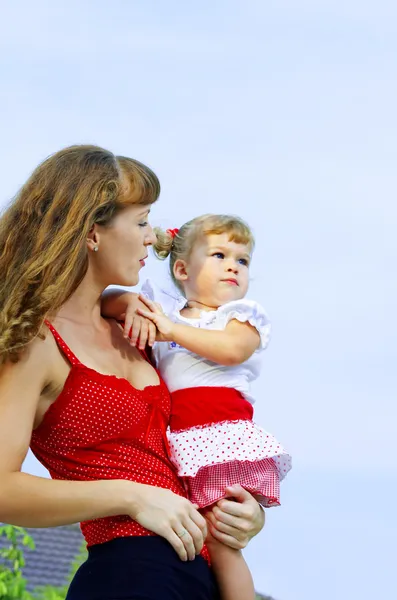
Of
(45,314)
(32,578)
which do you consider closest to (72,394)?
(45,314)

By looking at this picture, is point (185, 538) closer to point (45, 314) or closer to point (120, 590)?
point (120, 590)

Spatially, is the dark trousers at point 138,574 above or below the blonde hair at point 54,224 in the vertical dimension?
below

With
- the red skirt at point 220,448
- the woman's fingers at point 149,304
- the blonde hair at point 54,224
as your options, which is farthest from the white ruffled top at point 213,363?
the blonde hair at point 54,224

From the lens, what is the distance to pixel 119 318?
353cm

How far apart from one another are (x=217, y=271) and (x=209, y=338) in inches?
11.5

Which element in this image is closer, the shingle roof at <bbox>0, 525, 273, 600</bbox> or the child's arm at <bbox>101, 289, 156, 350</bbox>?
the child's arm at <bbox>101, 289, 156, 350</bbox>

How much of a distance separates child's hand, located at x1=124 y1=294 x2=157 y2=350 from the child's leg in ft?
1.99

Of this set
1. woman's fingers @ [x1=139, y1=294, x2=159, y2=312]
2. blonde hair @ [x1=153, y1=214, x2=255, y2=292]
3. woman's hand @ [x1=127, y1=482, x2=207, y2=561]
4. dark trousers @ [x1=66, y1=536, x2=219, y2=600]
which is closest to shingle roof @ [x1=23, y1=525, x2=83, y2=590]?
blonde hair @ [x1=153, y1=214, x2=255, y2=292]

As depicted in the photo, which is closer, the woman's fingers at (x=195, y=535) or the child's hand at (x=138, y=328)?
the woman's fingers at (x=195, y=535)

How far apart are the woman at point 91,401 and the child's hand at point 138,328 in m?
0.06

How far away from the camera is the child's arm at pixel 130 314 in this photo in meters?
3.38

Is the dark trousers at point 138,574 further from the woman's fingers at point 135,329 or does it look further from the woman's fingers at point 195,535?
the woman's fingers at point 135,329

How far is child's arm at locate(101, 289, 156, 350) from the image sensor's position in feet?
11.1

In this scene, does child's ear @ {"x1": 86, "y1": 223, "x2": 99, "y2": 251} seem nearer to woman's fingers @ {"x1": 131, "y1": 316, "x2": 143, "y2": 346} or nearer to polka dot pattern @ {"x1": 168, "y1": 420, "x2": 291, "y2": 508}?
woman's fingers @ {"x1": 131, "y1": 316, "x2": 143, "y2": 346}
